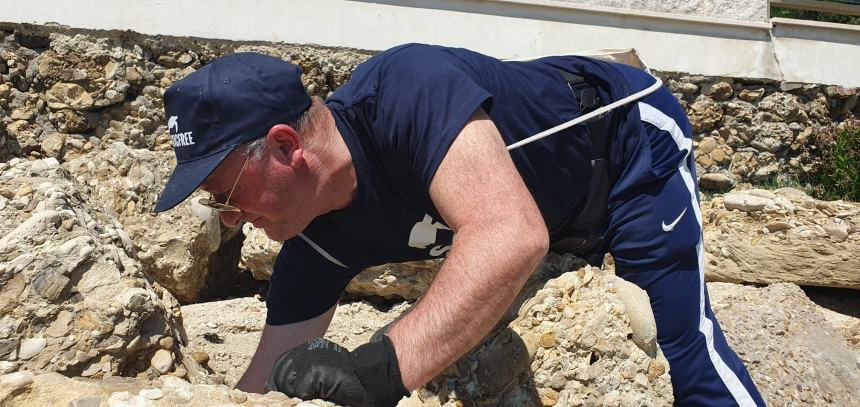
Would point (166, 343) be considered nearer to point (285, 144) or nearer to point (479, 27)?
point (285, 144)

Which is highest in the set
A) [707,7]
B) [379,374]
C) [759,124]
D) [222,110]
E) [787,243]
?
[222,110]

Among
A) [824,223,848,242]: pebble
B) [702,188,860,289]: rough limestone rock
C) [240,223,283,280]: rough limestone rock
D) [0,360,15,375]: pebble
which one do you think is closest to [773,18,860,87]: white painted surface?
[702,188,860,289]: rough limestone rock

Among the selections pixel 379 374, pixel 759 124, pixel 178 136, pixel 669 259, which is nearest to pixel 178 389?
pixel 379 374

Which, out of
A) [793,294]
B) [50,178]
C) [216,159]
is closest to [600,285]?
[216,159]

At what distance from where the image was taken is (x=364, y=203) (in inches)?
81.6

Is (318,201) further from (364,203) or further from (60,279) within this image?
(60,279)

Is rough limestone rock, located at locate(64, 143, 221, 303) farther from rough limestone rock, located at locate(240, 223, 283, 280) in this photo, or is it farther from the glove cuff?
the glove cuff

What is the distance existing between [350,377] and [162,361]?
61 centimetres

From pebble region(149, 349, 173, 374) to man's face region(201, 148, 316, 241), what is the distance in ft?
1.32

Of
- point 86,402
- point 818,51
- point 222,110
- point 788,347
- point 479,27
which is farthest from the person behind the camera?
point 818,51

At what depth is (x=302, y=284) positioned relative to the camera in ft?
8.06

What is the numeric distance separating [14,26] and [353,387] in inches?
167

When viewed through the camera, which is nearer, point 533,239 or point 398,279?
point 533,239

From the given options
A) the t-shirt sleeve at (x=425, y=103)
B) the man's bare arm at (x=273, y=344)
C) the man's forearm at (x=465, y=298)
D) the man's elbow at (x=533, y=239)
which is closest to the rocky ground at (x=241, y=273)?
the man's bare arm at (x=273, y=344)
